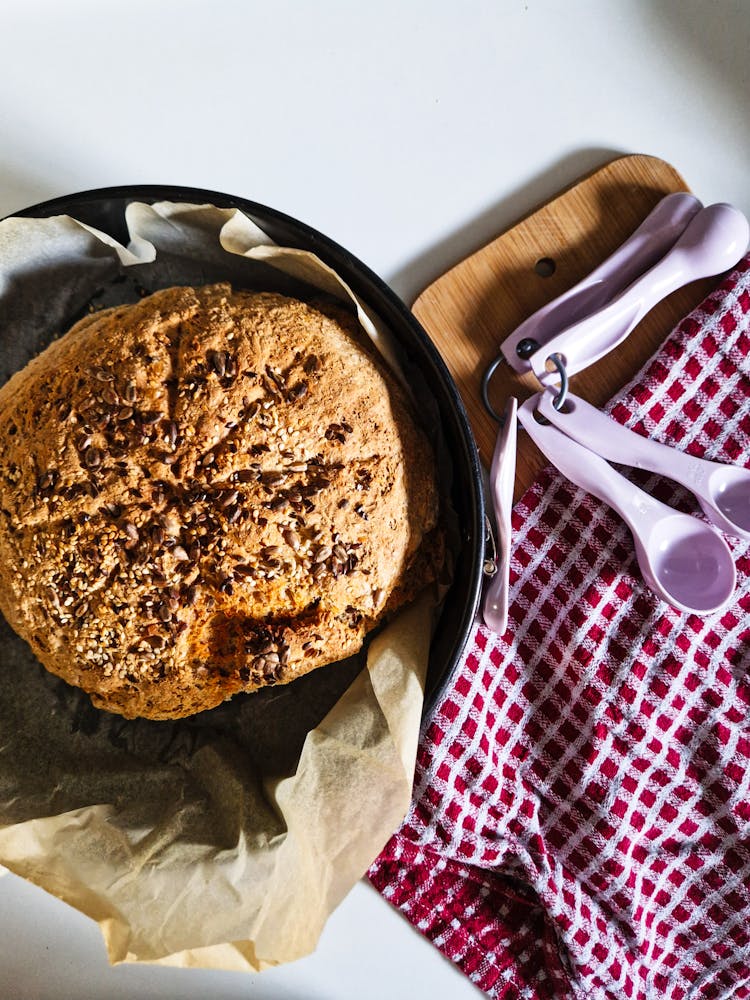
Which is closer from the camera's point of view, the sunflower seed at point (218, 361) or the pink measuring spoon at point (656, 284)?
the sunflower seed at point (218, 361)

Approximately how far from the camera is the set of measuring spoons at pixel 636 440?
928 millimetres

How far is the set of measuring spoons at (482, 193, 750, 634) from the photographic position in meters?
0.93

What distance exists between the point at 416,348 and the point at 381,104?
1.16ft

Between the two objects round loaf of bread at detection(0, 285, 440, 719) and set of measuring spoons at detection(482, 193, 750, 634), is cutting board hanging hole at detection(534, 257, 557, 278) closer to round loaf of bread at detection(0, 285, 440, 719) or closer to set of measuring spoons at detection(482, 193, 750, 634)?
set of measuring spoons at detection(482, 193, 750, 634)

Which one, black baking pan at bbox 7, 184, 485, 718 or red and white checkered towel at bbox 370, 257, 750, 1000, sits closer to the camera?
black baking pan at bbox 7, 184, 485, 718

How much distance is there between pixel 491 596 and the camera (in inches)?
37.2

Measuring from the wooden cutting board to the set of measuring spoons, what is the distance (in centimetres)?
3

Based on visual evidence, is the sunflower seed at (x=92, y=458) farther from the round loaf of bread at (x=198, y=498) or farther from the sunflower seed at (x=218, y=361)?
the sunflower seed at (x=218, y=361)

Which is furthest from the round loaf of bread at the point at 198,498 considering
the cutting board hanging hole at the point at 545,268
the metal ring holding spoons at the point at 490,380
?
the cutting board hanging hole at the point at 545,268

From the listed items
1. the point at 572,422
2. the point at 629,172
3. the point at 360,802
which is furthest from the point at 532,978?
the point at 629,172

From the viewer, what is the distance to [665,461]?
3.09 feet

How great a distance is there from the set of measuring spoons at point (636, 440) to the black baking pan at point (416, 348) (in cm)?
11

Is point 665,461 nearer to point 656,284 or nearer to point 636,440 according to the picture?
point 636,440

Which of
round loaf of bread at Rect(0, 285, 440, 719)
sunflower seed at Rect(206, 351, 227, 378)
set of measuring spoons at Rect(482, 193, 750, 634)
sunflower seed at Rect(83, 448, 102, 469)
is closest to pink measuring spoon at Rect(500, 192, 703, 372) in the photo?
→ set of measuring spoons at Rect(482, 193, 750, 634)
